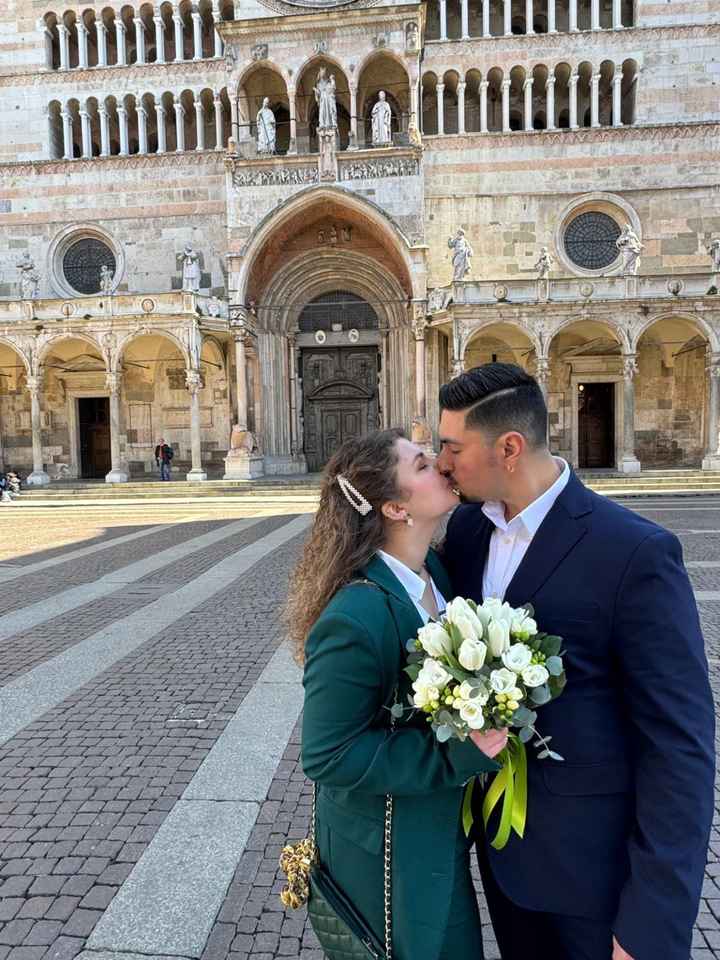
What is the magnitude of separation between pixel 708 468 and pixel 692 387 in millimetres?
4556

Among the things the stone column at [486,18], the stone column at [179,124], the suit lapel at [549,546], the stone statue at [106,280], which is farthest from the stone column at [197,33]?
the suit lapel at [549,546]

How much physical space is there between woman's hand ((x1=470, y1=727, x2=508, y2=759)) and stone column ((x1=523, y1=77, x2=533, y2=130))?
2610 cm

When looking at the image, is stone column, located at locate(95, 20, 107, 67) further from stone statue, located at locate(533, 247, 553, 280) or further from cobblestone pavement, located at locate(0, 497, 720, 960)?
cobblestone pavement, located at locate(0, 497, 720, 960)

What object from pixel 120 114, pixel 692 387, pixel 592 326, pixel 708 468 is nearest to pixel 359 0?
pixel 120 114

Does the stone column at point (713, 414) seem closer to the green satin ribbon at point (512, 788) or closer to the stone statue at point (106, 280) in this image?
the stone statue at point (106, 280)

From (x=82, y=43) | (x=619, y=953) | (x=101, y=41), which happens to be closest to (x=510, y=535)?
(x=619, y=953)

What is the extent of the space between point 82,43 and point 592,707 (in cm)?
3133

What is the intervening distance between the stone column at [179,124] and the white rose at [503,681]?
27.2 meters

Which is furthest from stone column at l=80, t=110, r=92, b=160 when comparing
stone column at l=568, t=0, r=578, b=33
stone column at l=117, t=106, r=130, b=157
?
stone column at l=568, t=0, r=578, b=33

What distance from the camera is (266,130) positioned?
2264 cm

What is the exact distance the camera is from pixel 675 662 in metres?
1.53

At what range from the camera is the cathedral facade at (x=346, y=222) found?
2236 cm

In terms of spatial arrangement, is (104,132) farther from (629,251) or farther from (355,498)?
(355,498)

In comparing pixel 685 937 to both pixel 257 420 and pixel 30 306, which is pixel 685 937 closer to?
pixel 257 420
